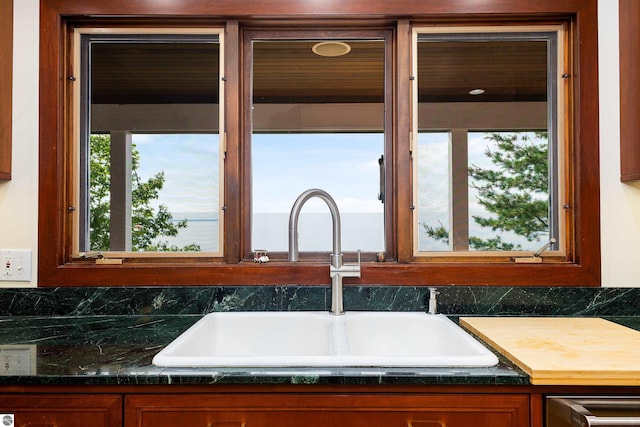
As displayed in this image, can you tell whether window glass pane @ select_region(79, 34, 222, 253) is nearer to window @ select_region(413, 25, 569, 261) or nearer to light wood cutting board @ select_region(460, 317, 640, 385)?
window @ select_region(413, 25, 569, 261)

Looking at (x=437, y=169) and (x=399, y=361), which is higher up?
(x=437, y=169)

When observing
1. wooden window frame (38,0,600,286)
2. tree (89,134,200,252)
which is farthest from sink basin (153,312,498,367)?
tree (89,134,200,252)

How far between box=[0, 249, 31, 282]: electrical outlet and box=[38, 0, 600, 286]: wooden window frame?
0.19 ft

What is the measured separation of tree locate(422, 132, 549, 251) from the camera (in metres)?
1.73

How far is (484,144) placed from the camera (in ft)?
5.70

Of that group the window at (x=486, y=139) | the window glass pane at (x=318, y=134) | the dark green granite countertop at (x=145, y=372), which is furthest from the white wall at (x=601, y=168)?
the window glass pane at (x=318, y=134)

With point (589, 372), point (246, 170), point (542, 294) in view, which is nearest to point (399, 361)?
point (589, 372)

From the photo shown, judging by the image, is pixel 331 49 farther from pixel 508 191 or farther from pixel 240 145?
pixel 508 191

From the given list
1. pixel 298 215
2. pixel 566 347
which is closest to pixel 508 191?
pixel 566 347

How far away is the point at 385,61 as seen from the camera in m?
1.76

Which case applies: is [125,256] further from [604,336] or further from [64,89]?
[604,336]

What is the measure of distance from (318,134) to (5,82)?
120 cm

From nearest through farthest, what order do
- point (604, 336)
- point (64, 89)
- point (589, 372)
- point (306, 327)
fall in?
point (589, 372)
point (604, 336)
point (306, 327)
point (64, 89)

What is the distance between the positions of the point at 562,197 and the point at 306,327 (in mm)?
1136
